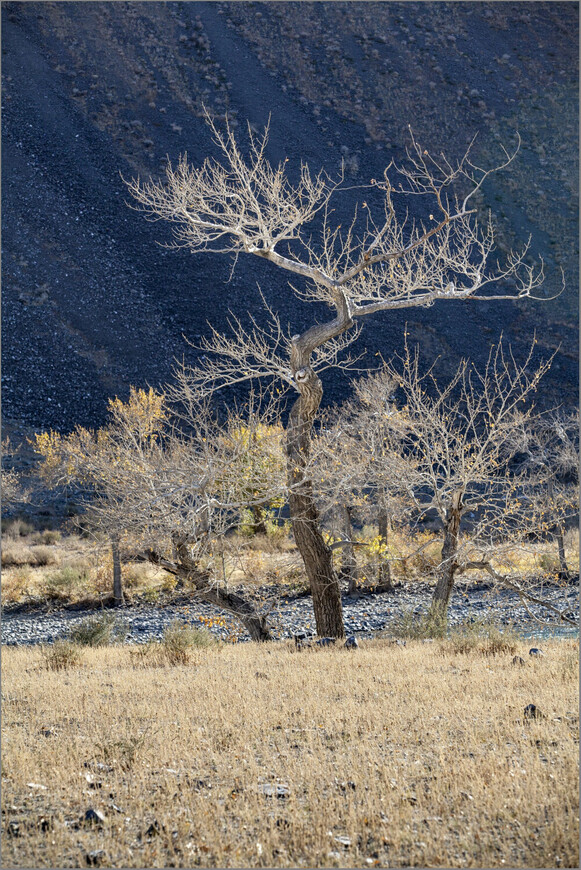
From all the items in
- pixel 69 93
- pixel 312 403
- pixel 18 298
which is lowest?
pixel 312 403

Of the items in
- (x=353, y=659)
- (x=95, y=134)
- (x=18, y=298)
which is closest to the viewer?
(x=353, y=659)

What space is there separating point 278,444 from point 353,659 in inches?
195

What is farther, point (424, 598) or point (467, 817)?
point (424, 598)

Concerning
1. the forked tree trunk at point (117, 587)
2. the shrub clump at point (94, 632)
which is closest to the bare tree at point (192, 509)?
the shrub clump at point (94, 632)

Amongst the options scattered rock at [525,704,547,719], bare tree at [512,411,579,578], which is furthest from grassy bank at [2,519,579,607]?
scattered rock at [525,704,547,719]

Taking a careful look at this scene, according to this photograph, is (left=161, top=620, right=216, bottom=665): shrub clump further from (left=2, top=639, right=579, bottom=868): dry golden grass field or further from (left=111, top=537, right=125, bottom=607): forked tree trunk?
(left=111, top=537, right=125, bottom=607): forked tree trunk

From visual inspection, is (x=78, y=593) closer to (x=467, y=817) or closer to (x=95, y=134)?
(x=467, y=817)

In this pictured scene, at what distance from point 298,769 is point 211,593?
6.42m

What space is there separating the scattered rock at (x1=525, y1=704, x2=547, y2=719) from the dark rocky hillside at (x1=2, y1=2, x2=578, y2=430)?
27.0m

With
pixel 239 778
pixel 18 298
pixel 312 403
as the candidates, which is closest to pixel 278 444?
pixel 312 403

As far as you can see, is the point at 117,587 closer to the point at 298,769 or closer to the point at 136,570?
the point at 136,570

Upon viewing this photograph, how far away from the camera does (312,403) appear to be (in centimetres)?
938

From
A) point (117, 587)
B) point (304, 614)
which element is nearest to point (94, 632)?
point (304, 614)

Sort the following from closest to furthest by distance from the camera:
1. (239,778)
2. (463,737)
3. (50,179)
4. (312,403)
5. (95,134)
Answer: (239,778) < (463,737) < (312,403) < (50,179) < (95,134)
